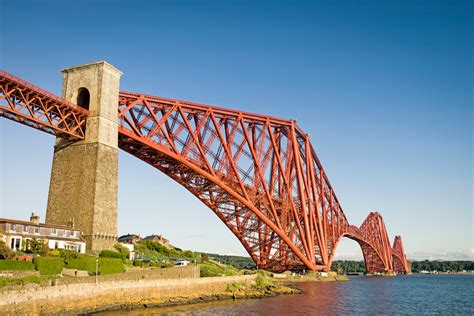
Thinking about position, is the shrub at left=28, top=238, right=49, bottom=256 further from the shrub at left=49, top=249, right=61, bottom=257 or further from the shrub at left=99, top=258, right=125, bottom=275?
the shrub at left=99, top=258, right=125, bottom=275

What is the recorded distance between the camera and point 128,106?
179 feet

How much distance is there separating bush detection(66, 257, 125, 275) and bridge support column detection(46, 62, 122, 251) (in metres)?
4.21

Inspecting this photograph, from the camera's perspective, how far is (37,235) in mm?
40531

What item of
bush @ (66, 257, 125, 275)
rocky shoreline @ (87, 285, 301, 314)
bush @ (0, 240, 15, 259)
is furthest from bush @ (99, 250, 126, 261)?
bush @ (0, 240, 15, 259)

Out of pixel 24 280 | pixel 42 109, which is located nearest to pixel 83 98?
pixel 42 109

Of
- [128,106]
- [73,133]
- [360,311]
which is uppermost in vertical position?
[128,106]

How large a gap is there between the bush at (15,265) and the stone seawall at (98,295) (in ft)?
10.8

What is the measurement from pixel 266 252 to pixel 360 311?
3756 centimetres

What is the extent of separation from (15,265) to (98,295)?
635 cm

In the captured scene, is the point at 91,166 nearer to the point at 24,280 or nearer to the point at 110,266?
the point at 110,266

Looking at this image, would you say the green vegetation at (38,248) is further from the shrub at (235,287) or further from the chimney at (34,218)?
the shrub at (235,287)

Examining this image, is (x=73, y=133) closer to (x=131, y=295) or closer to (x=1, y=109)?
(x=1, y=109)

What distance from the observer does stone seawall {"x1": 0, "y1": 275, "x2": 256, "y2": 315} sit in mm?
29234

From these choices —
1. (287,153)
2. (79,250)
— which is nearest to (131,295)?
(79,250)
